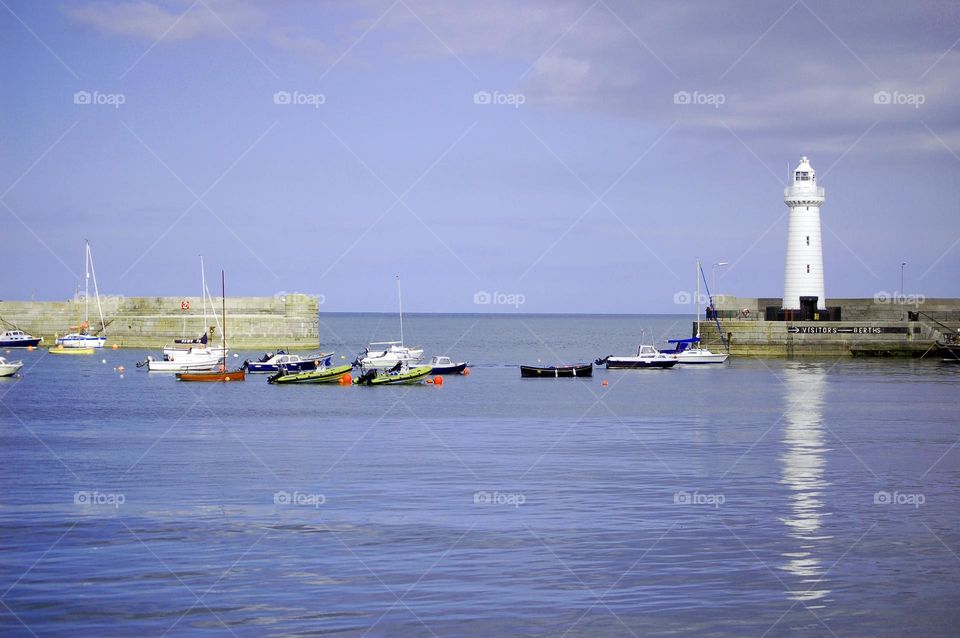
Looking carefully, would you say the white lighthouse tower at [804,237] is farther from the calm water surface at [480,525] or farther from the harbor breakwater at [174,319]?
the harbor breakwater at [174,319]

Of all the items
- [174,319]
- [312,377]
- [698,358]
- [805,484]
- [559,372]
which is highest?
[174,319]

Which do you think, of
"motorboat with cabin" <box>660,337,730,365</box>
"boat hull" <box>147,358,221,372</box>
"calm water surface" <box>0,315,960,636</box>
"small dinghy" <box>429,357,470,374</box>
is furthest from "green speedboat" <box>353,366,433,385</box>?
"motorboat with cabin" <box>660,337,730,365</box>

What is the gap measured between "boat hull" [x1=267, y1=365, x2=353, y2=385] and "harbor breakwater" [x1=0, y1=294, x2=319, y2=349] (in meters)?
43.9

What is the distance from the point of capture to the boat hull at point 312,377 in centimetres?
7388

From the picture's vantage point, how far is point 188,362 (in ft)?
287

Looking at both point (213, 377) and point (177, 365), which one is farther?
point (177, 365)

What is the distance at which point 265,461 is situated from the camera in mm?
34812

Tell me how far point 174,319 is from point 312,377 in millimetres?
51453

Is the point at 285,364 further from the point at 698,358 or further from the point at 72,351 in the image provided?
the point at 72,351

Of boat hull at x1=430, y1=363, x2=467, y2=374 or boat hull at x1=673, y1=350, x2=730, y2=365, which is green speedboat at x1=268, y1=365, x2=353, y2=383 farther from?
boat hull at x1=673, y1=350, x2=730, y2=365

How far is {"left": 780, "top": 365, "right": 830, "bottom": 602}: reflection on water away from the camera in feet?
64.9

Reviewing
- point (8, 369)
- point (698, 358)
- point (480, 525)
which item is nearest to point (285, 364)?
point (8, 369)

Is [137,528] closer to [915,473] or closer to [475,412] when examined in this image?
[915,473]

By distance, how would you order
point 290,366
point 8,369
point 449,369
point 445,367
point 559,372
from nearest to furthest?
point 8,369 → point 290,366 → point 445,367 → point 449,369 → point 559,372
